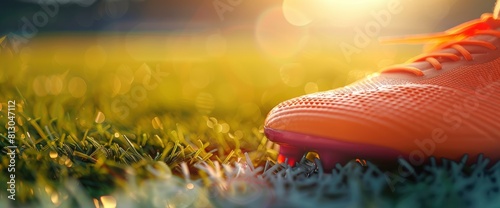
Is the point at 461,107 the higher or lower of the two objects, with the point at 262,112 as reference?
higher

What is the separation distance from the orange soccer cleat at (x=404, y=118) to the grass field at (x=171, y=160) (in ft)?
0.18

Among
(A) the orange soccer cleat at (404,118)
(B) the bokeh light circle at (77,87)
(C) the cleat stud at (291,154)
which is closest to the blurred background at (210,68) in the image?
(B) the bokeh light circle at (77,87)

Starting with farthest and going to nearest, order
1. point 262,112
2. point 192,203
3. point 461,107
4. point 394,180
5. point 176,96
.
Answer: point 176,96 → point 262,112 → point 461,107 → point 394,180 → point 192,203

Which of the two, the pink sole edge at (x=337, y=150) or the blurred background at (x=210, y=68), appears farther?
the blurred background at (x=210, y=68)

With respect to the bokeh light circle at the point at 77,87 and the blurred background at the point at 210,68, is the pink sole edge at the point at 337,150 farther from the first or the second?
the bokeh light circle at the point at 77,87

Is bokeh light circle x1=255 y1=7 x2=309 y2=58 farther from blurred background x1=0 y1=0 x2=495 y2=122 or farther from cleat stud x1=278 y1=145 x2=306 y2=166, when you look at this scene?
cleat stud x1=278 y1=145 x2=306 y2=166

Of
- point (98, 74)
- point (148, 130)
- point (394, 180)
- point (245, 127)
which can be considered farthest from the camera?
point (98, 74)

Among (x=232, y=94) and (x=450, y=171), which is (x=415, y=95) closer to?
(x=450, y=171)

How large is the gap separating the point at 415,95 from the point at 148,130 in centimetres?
85

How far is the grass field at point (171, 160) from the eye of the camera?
4.01 ft

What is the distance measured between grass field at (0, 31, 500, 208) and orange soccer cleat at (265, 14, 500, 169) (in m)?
0.05

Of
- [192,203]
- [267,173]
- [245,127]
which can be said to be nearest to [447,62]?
[267,173]

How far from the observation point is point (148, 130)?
2.00 m

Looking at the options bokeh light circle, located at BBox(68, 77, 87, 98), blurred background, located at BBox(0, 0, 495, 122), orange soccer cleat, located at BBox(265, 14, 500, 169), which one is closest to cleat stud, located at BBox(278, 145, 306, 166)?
orange soccer cleat, located at BBox(265, 14, 500, 169)
